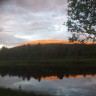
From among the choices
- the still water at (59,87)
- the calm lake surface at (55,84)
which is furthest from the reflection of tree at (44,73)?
the still water at (59,87)

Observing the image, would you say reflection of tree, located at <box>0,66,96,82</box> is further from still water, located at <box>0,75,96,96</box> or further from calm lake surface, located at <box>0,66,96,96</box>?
still water, located at <box>0,75,96,96</box>

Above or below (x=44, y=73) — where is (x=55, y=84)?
below

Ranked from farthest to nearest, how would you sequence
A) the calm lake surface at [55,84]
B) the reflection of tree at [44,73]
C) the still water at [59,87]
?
the reflection of tree at [44,73]
the calm lake surface at [55,84]
the still water at [59,87]

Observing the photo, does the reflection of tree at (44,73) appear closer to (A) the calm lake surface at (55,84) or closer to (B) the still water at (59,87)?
(A) the calm lake surface at (55,84)

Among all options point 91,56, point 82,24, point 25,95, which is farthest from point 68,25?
point 91,56

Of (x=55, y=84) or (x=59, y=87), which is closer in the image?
(x=59, y=87)

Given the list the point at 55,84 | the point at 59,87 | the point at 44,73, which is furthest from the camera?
the point at 44,73

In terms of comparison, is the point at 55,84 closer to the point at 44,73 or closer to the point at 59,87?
the point at 59,87

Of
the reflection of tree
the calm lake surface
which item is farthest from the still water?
the reflection of tree

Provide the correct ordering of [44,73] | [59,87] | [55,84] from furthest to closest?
[44,73], [55,84], [59,87]

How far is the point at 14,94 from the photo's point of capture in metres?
34.4

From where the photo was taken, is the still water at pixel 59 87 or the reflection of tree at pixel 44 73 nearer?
the still water at pixel 59 87

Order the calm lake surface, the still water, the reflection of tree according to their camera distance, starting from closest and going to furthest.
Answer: the still water
the calm lake surface
the reflection of tree

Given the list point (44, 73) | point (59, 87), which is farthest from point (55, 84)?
point (44, 73)
